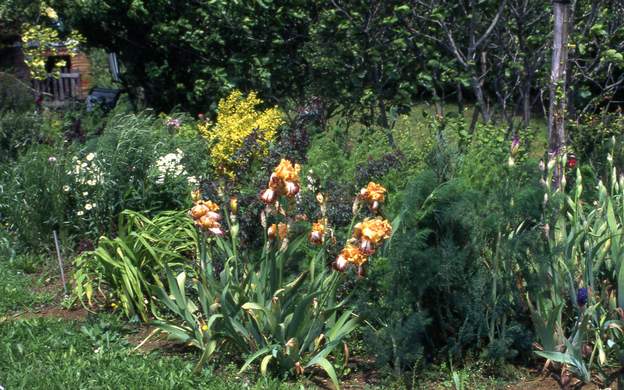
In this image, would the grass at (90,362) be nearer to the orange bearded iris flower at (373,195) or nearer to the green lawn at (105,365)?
the green lawn at (105,365)

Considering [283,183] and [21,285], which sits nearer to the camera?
[283,183]

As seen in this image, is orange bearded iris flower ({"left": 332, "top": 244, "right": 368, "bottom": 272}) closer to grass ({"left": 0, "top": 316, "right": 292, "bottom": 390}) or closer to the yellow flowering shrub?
grass ({"left": 0, "top": 316, "right": 292, "bottom": 390})

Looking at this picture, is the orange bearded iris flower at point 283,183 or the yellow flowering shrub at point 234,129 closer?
the orange bearded iris flower at point 283,183

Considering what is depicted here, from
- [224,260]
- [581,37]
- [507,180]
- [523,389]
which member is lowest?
[523,389]

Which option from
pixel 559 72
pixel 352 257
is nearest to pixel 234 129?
pixel 559 72

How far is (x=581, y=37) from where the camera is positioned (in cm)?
703

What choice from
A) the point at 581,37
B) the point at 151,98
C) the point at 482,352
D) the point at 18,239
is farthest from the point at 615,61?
the point at 151,98

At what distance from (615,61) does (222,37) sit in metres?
4.82

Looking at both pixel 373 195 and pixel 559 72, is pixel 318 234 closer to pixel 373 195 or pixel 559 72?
pixel 373 195

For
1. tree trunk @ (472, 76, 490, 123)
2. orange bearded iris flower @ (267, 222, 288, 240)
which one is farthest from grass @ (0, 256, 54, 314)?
tree trunk @ (472, 76, 490, 123)

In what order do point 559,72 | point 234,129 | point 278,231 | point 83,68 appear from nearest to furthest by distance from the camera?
point 278,231 → point 559,72 → point 234,129 → point 83,68

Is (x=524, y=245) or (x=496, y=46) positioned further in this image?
(x=496, y=46)

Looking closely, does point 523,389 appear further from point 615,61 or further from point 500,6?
point 500,6

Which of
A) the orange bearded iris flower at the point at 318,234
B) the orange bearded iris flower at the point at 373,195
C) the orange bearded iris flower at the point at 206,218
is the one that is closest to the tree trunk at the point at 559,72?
the orange bearded iris flower at the point at 373,195
